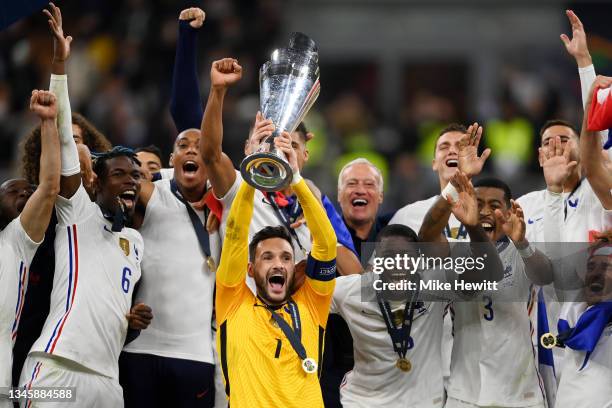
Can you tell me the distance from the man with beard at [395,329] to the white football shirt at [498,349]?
11 cm

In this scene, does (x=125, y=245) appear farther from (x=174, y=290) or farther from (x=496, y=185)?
(x=496, y=185)

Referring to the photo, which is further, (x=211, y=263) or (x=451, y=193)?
(x=211, y=263)

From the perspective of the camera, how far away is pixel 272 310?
6.44 meters

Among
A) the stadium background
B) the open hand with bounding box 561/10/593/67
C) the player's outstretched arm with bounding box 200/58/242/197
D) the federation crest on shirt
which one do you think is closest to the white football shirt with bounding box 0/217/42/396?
the federation crest on shirt

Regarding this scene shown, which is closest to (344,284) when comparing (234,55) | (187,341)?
(187,341)

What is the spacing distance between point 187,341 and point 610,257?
2.42 metres

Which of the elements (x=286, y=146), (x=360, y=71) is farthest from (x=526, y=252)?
(x=360, y=71)

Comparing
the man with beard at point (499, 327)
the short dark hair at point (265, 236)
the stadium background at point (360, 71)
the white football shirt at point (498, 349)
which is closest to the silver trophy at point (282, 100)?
the short dark hair at point (265, 236)

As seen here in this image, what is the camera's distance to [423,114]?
51.5 ft

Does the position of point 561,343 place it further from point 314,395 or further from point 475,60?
point 475,60

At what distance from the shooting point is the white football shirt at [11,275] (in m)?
6.46

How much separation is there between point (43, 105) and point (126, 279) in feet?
3.52

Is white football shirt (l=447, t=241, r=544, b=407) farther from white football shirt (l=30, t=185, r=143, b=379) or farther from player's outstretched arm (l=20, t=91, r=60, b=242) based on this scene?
player's outstretched arm (l=20, t=91, r=60, b=242)

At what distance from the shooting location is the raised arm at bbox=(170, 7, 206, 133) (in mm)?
7395
